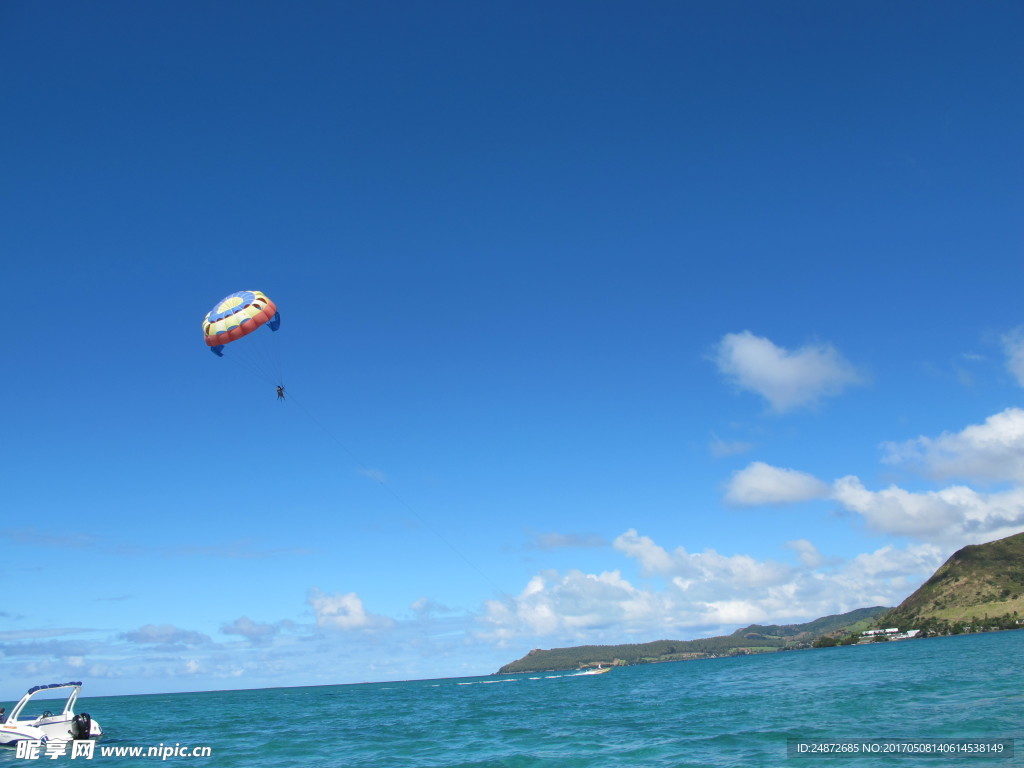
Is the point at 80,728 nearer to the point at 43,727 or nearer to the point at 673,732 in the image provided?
the point at 43,727

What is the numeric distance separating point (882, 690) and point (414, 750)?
118 feet

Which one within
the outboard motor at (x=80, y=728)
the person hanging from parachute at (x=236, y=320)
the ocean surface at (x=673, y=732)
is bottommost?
the ocean surface at (x=673, y=732)

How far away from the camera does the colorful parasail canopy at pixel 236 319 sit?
40.5 metres

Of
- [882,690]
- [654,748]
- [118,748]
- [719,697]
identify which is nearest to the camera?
[654,748]

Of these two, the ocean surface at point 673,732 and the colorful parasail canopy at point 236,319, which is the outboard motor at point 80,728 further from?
the colorful parasail canopy at point 236,319

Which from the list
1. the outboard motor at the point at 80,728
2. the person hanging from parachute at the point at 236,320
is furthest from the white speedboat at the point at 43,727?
the person hanging from parachute at the point at 236,320

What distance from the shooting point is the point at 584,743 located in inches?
1420

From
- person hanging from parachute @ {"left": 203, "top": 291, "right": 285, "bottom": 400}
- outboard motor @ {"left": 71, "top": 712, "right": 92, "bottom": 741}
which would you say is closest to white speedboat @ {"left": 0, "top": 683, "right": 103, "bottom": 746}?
outboard motor @ {"left": 71, "top": 712, "right": 92, "bottom": 741}

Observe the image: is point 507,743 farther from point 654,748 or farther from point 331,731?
point 331,731

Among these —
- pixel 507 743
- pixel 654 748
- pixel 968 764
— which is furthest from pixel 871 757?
pixel 507 743

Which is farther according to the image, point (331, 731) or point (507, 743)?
point (331, 731)

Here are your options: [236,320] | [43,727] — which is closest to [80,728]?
[43,727]

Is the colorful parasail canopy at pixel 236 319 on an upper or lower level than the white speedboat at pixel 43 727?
upper

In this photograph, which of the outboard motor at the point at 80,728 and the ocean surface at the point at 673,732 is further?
the outboard motor at the point at 80,728
